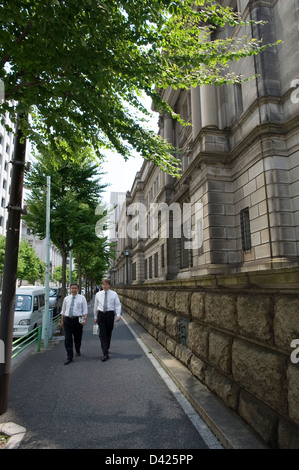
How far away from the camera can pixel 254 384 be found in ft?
10.3

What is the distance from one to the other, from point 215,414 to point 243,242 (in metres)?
11.6

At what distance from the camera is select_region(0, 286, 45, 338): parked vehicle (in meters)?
10.8

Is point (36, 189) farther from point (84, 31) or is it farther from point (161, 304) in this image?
point (84, 31)

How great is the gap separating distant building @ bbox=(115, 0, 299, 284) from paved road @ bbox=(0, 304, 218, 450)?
8055mm

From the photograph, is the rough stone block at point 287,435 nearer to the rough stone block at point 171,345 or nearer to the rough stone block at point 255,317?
the rough stone block at point 255,317

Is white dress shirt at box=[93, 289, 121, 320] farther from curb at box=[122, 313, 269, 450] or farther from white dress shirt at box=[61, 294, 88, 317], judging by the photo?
curb at box=[122, 313, 269, 450]

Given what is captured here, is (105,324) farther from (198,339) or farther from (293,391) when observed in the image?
(293,391)

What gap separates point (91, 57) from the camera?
12.9ft

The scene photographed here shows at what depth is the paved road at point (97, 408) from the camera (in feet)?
10.5

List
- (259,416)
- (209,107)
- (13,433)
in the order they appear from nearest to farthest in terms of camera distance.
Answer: (259,416), (13,433), (209,107)

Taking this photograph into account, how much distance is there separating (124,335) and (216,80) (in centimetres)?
883

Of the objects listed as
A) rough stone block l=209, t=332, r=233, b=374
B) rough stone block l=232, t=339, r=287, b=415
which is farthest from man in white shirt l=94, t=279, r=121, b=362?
rough stone block l=232, t=339, r=287, b=415

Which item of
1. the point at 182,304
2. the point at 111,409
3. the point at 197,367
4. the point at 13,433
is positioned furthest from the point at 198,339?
the point at 13,433

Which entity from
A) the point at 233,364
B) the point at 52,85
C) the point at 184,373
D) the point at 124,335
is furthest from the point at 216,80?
the point at 124,335
